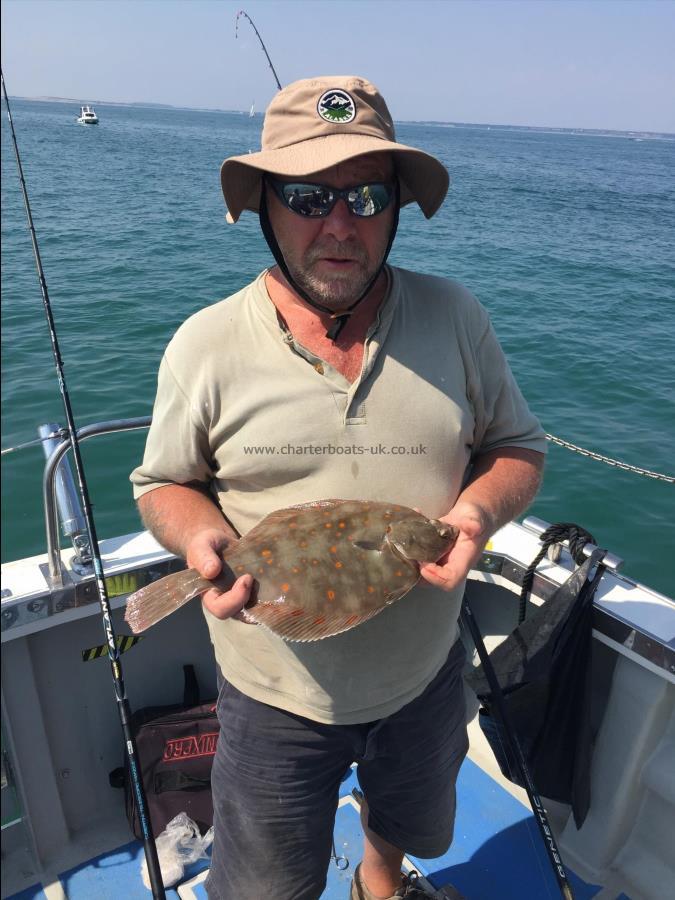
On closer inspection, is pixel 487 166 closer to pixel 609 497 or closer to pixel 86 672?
pixel 609 497

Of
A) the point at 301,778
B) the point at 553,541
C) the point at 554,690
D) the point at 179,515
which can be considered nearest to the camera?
the point at 179,515

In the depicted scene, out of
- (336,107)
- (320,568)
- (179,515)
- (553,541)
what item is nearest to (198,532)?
(179,515)

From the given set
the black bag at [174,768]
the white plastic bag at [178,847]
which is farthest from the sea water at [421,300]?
the white plastic bag at [178,847]

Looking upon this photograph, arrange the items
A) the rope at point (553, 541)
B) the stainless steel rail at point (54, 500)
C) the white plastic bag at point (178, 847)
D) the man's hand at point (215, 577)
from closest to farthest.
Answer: the man's hand at point (215, 577) < the stainless steel rail at point (54, 500) < the rope at point (553, 541) < the white plastic bag at point (178, 847)

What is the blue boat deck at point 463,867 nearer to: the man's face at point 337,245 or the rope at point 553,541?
the rope at point 553,541

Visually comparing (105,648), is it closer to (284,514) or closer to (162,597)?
(162,597)

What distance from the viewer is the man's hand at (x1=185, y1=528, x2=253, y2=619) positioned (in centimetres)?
196

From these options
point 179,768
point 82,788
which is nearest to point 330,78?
point 179,768

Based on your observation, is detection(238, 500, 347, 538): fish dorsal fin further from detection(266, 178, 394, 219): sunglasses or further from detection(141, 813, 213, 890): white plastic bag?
detection(141, 813, 213, 890): white plastic bag

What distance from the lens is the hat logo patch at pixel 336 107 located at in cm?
216

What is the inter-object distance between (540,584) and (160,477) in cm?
180

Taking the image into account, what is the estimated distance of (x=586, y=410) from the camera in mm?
10523

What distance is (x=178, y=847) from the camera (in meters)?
3.32

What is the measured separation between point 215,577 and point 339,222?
3.57ft
